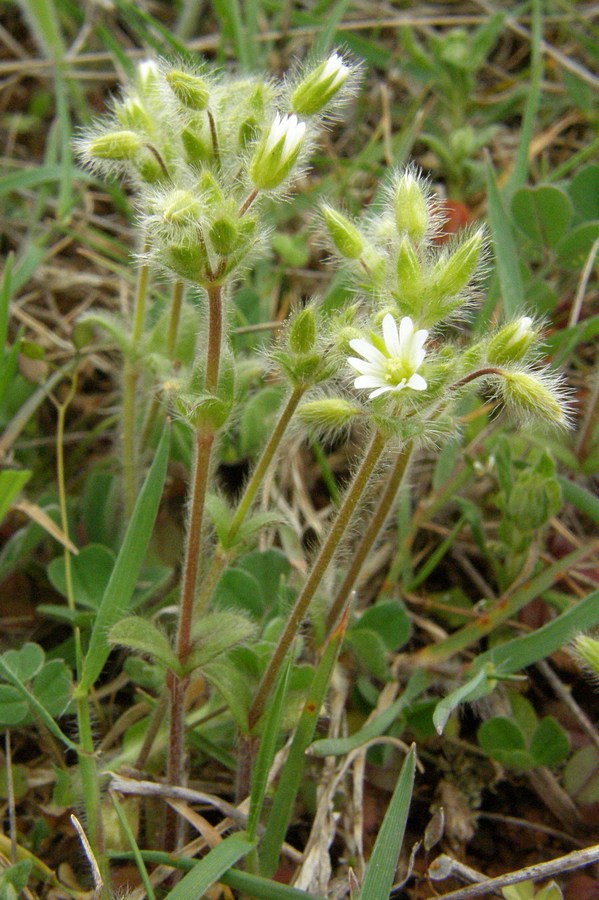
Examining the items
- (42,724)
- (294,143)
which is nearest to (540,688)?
(42,724)

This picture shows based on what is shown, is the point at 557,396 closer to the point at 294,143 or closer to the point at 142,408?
the point at 294,143

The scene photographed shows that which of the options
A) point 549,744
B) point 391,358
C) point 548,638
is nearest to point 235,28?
point 391,358

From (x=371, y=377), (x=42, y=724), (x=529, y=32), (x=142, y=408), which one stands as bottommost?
(x=42, y=724)

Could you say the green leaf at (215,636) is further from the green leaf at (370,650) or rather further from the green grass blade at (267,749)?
the green leaf at (370,650)

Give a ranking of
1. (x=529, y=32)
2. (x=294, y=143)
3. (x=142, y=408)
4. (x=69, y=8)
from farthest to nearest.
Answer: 1. (x=529, y=32)
2. (x=69, y=8)
3. (x=142, y=408)
4. (x=294, y=143)

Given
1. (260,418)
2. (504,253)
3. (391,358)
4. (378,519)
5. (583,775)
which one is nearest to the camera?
(391,358)

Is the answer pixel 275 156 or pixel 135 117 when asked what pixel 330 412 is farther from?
pixel 135 117

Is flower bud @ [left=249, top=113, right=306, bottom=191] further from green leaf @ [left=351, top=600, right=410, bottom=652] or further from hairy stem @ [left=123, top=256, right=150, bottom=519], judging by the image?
green leaf @ [left=351, top=600, right=410, bottom=652]
